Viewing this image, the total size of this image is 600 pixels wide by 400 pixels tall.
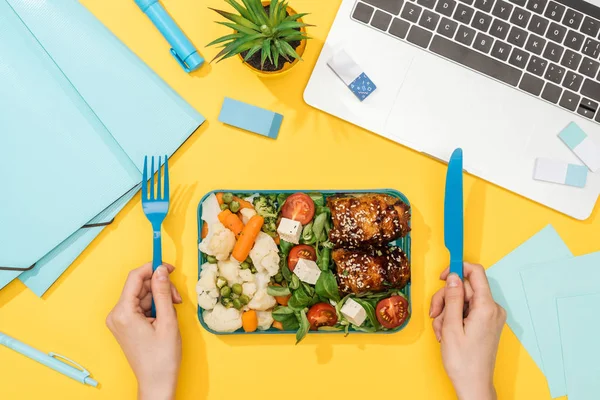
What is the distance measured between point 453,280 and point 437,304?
94mm

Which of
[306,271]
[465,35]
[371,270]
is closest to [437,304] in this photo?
[371,270]

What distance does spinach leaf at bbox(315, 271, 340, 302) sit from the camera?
1.14m

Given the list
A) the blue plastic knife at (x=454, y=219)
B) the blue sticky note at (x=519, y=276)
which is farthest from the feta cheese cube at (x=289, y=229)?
the blue sticky note at (x=519, y=276)

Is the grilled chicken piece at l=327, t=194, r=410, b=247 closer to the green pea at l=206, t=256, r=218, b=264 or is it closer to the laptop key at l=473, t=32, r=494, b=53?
the green pea at l=206, t=256, r=218, b=264

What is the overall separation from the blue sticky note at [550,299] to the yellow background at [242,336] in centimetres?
5

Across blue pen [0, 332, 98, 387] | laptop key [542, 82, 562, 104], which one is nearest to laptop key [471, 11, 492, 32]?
laptop key [542, 82, 562, 104]

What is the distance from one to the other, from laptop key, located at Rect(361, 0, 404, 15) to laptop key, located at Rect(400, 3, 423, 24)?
0.01 metres

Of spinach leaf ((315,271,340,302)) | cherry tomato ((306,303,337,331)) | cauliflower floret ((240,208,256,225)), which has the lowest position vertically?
cherry tomato ((306,303,337,331))

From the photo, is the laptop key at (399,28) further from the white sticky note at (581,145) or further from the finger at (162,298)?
the finger at (162,298)

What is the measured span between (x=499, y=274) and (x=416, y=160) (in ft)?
1.19

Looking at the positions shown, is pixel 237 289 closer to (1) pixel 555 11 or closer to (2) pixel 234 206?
(2) pixel 234 206

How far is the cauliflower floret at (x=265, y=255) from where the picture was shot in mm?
1153

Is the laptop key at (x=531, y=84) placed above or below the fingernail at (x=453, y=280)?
above

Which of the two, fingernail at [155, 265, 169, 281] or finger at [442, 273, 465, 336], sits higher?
Answer: finger at [442, 273, 465, 336]
